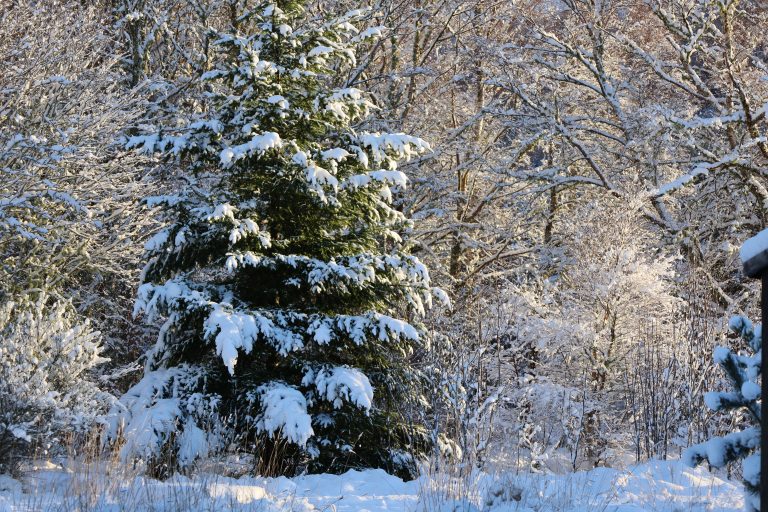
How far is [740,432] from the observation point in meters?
3.12

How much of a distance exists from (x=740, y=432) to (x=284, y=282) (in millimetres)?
5770

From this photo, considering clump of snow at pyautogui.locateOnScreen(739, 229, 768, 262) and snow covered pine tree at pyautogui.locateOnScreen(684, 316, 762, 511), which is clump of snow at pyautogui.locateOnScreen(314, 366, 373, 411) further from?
clump of snow at pyautogui.locateOnScreen(739, 229, 768, 262)

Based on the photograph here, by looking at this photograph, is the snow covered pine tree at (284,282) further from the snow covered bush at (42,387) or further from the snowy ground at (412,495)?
the snowy ground at (412,495)

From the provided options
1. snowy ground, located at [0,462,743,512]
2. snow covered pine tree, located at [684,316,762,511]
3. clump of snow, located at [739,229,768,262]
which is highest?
clump of snow, located at [739,229,768,262]

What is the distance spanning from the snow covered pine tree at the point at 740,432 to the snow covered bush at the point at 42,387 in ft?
17.4

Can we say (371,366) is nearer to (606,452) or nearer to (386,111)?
(606,452)

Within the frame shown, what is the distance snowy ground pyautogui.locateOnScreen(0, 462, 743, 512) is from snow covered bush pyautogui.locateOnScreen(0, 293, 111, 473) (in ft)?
4.36

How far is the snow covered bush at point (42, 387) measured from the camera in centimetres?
666

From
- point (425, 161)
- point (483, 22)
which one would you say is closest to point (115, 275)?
point (425, 161)

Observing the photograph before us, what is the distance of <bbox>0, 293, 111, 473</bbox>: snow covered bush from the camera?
21.8 feet

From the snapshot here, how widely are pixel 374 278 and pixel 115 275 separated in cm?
570

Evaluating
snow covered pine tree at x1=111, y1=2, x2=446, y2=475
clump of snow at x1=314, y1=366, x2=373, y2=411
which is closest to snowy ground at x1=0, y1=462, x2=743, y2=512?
clump of snow at x1=314, y1=366, x2=373, y2=411

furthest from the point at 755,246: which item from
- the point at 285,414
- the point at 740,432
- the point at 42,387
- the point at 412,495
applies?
the point at 42,387

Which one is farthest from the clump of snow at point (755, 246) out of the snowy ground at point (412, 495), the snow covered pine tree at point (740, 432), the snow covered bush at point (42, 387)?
the snow covered bush at point (42, 387)
